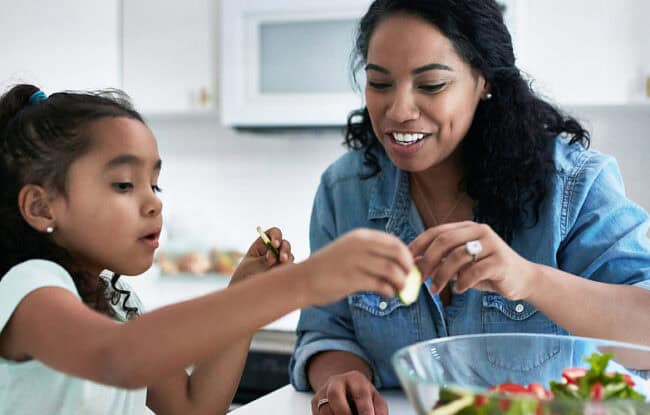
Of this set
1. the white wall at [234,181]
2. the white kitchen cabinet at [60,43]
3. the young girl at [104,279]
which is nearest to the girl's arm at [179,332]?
the young girl at [104,279]

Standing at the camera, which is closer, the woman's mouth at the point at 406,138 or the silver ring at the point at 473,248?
the silver ring at the point at 473,248

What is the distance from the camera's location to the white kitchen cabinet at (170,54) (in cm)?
316

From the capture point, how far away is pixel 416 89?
132 cm

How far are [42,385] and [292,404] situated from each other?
42 centimetres

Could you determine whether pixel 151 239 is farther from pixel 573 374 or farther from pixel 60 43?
pixel 60 43

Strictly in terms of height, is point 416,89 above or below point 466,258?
above

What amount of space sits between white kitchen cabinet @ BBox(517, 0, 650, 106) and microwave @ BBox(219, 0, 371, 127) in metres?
0.66

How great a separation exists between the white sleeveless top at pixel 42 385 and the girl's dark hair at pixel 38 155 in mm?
148

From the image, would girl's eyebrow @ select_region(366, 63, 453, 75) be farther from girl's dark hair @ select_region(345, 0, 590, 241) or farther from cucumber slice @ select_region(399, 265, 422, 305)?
cucumber slice @ select_region(399, 265, 422, 305)

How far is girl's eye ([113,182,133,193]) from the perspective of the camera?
3.43ft

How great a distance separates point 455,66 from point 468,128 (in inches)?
6.2

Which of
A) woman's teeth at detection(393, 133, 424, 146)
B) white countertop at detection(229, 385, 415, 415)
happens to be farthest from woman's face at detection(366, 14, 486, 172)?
white countertop at detection(229, 385, 415, 415)

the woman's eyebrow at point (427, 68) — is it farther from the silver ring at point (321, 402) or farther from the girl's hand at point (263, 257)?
the silver ring at point (321, 402)

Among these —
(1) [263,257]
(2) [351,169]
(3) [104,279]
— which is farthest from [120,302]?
(2) [351,169]
